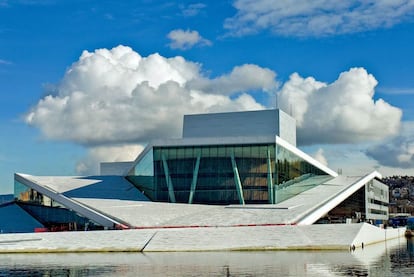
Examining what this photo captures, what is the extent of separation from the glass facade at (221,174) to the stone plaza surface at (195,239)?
464 inches

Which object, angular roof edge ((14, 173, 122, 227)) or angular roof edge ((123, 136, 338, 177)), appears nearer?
angular roof edge ((14, 173, 122, 227))

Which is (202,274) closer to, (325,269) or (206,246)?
(325,269)

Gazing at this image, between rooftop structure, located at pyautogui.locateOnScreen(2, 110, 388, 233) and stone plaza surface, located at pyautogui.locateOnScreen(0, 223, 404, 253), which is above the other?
rooftop structure, located at pyautogui.locateOnScreen(2, 110, 388, 233)

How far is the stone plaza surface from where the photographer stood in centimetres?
4269

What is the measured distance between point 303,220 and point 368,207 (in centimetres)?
2705

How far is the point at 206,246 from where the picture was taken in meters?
43.3

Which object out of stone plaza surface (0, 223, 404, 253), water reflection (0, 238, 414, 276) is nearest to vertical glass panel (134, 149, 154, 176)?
stone plaza surface (0, 223, 404, 253)

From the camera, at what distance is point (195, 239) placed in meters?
43.7

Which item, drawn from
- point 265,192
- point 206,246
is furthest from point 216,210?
point 206,246

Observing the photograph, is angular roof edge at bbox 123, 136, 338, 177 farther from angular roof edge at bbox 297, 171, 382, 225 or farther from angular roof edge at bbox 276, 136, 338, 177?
angular roof edge at bbox 297, 171, 382, 225

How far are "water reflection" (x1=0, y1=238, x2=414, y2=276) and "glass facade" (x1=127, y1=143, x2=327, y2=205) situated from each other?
1441 centimetres

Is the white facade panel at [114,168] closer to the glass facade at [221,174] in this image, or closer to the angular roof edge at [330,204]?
the glass facade at [221,174]

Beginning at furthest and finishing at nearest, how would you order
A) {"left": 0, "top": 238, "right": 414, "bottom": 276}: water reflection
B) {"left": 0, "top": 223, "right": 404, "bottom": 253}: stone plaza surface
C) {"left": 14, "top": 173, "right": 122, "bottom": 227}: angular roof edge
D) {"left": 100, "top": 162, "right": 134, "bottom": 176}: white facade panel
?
1. {"left": 100, "top": 162, "right": 134, "bottom": 176}: white facade panel
2. {"left": 14, "top": 173, "right": 122, "bottom": 227}: angular roof edge
3. {"left": 0, "top": 223, "right": 404, "bottom": 253}: stone plaza surface
4. {"left": 0, "top": 238, "right": 414, "bottom": 276}: water reflection

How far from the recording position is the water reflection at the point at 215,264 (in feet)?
99.6
